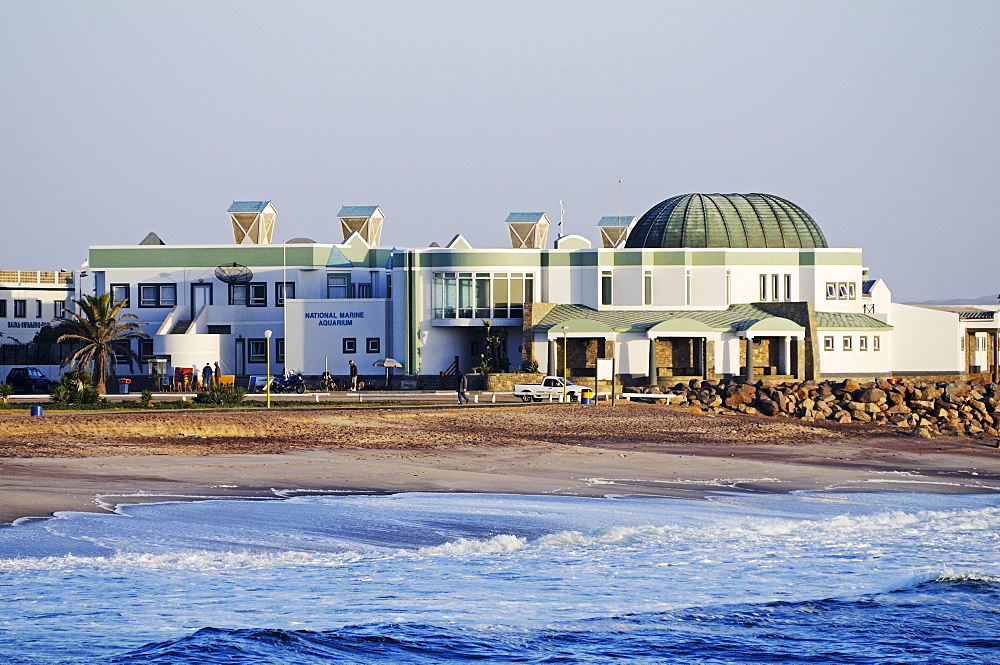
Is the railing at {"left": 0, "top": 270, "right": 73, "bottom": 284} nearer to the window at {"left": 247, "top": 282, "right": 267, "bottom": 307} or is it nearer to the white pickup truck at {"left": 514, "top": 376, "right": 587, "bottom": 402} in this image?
the window at {"left": 247, "top": 282, "right": 267, "bottom": 307}

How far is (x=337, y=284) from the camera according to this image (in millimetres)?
67500

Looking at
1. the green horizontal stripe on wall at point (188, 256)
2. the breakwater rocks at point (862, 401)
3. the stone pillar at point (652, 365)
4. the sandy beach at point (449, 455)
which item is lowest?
the sandy beach at point (449, 455)

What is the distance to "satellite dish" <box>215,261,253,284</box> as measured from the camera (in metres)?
66.2

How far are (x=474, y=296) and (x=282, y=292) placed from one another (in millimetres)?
11523

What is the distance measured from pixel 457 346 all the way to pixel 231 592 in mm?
48987

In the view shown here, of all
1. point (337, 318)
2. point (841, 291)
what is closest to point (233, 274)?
point (337, 318)

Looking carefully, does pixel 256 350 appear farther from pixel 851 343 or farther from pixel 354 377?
pixel 851 343

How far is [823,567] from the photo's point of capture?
53.4 ft

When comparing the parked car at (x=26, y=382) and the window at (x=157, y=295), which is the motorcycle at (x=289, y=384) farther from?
the parked car at (x=26, y=382)

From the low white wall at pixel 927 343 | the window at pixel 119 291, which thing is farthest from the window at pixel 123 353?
the low white wall at pixel 927 343

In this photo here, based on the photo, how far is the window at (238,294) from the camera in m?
66.9

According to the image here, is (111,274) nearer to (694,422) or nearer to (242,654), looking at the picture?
(694,422)

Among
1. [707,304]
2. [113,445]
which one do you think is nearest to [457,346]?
[707,304]

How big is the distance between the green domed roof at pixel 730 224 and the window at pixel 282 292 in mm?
19276
